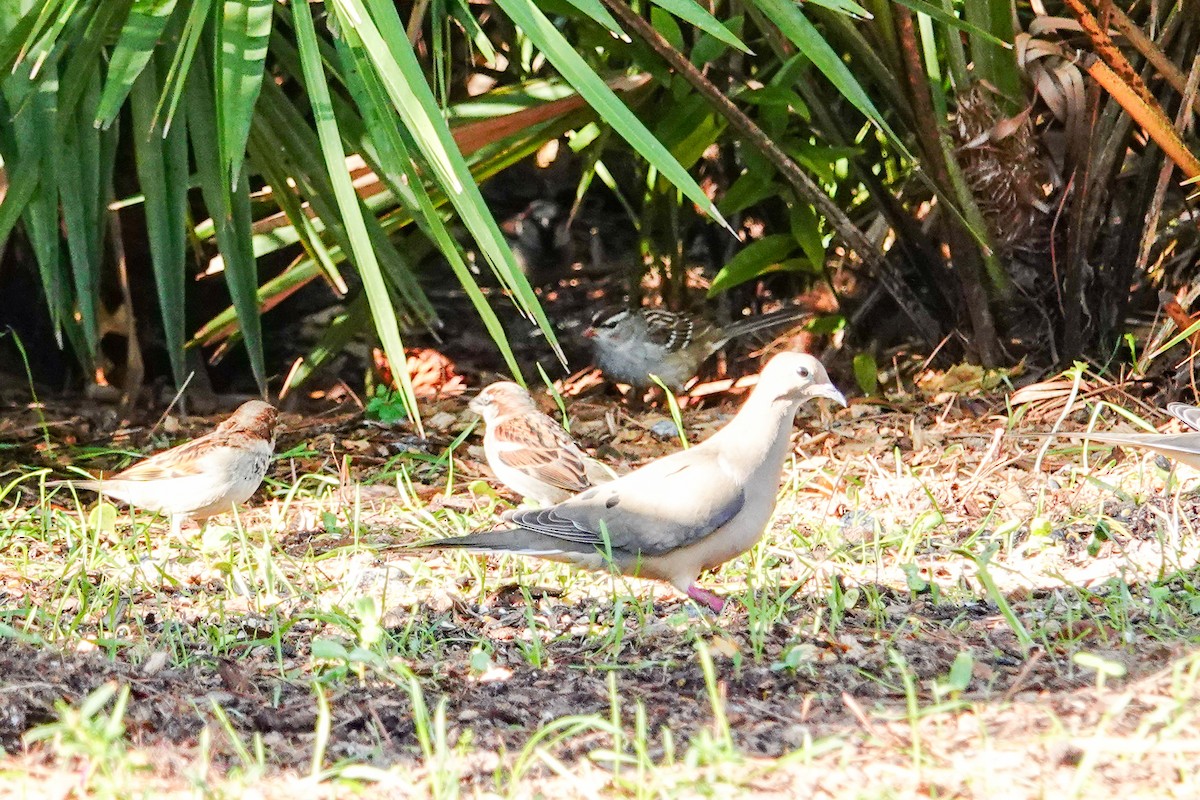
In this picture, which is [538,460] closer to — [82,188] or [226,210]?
[226,210]

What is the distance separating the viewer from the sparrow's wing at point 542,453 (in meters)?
5.47

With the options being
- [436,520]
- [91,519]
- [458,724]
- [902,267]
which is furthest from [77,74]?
[902,267]

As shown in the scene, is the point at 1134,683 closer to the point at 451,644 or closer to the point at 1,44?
the point at 451,644

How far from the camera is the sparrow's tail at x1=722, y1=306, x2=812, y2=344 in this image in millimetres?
7617

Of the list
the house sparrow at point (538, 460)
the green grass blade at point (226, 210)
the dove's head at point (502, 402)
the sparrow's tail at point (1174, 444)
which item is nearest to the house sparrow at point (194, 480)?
the green grass blade at point (226, 210)

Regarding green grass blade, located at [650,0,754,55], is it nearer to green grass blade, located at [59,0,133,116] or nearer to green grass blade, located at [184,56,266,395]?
green grass blade, located at [59,0,133,116]

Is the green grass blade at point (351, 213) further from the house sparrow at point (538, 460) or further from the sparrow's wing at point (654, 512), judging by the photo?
the house sparrow at point (538, 460)

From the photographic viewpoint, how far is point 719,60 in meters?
6.75

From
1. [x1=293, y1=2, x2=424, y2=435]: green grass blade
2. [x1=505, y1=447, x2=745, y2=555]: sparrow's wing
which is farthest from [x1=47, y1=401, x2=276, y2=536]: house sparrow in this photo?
[x1=293, y1=2, x2=424, y2=435]: green grass blade

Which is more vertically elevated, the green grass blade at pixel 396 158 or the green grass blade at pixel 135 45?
the green grass blade at pixel 135 45

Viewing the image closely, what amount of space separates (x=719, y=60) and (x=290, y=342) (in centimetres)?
291

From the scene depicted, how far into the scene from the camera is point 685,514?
4055 millimetres

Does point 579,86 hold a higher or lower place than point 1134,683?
higher

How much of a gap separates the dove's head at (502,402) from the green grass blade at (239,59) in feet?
6.93
